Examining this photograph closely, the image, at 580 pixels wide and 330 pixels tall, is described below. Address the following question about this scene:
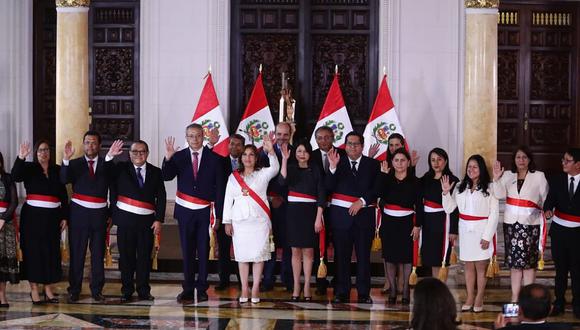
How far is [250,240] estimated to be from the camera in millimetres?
8703

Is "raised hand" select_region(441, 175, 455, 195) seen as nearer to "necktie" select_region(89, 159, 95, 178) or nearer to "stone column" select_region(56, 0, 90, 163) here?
"necktie" select_region(89, 159, 95, 178)

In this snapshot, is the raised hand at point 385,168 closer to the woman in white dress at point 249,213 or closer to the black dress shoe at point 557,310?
the woman in white dress at point 249,213

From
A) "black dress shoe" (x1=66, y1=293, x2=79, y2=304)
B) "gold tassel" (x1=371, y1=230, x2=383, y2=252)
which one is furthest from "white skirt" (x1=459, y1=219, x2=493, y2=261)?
"black dress shoe" (x1=66, y1=293, x2=79, y2=304)

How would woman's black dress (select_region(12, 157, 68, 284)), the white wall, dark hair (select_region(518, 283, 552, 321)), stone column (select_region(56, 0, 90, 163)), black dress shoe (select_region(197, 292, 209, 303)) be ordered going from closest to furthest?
dark hair (select_region(518, 283, 552, 321)), woman's black dress (select_region(12, 157, 68, 284)), black dress shoe (select_region(197, 292, 209, 303)), stone column (select_region(56, 0, 90, 163)), the white wall

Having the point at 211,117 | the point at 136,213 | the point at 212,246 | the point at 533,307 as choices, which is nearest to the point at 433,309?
the point at 533,307

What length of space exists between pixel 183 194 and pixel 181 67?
508 cm

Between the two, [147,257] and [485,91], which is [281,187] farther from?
[485,91]

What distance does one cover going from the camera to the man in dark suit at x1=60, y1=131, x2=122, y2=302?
28.6 feet

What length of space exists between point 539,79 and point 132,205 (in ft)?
25.1

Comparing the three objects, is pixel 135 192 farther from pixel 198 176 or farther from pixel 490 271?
pixel 490 271

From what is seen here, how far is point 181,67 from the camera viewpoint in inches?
540

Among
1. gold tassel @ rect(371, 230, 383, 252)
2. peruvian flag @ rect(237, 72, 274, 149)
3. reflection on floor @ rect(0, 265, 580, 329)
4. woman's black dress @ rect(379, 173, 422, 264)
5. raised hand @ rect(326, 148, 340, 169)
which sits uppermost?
peruvian flag @ rect(237, 72, 274, 149)

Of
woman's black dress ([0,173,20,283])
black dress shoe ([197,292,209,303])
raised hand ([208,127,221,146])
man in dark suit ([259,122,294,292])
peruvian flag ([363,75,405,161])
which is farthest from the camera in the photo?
peruvian flag ([363,75,405,161])

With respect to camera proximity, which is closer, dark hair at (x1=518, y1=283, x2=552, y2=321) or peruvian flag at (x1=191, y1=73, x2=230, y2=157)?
dark hair at (x1=518, y1=283, x2=552, y2=321)
